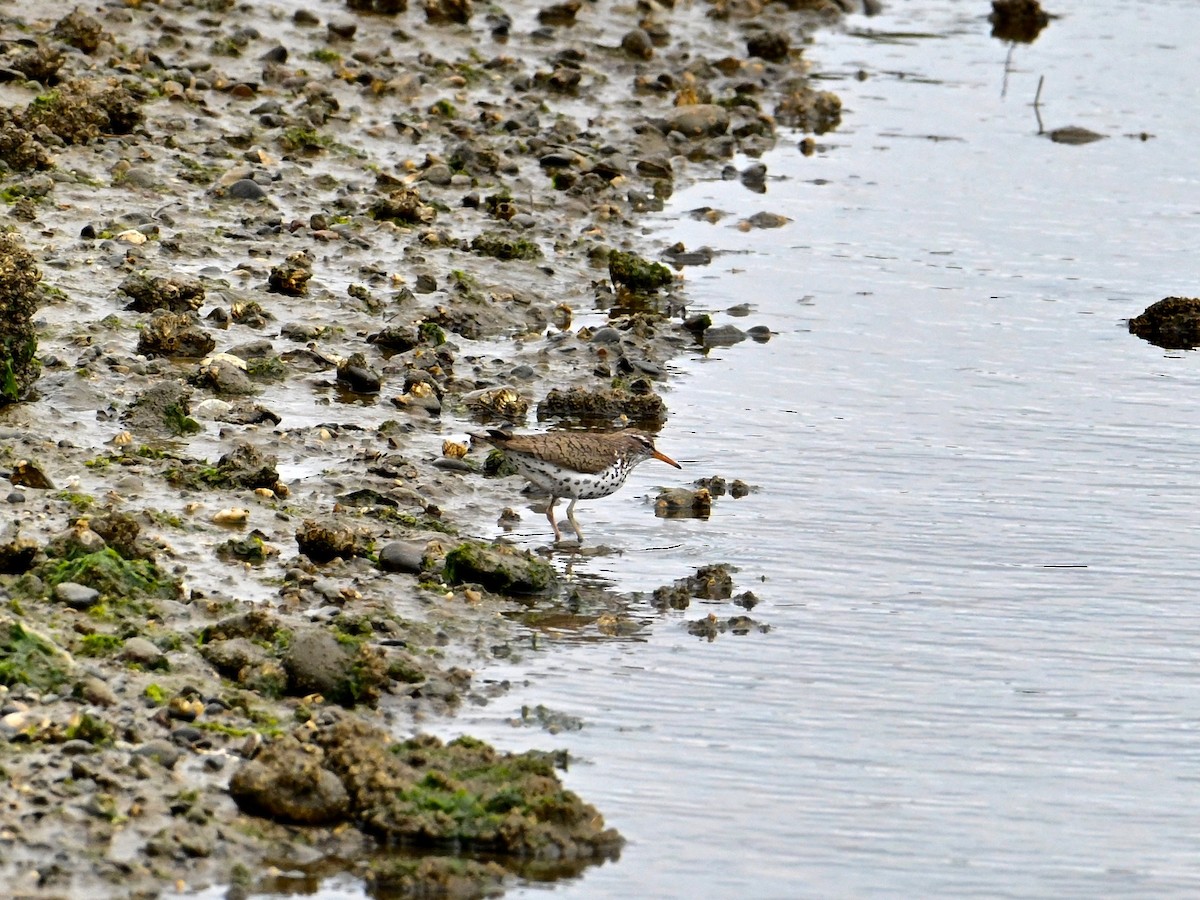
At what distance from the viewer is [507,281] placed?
640 inches

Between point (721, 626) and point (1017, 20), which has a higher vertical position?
point (721, 626)

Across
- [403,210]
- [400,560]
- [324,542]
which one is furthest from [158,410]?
[403,210]

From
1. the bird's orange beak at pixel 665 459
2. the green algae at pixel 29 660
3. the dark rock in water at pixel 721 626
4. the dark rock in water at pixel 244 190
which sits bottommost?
the bird's orange beak at pixel 665 459

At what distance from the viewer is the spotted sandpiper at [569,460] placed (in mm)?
11977

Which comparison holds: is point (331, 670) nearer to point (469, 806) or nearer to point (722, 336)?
point (469, 806)

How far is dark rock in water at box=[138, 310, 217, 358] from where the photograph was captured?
44.2 feet

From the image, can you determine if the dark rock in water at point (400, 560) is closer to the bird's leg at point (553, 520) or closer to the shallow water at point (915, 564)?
the shallow water at point (915, 564)

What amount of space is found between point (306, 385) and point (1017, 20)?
19005 millimetres

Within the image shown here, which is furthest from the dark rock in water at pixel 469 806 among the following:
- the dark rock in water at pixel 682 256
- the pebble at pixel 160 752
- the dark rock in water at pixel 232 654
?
the dark rock in water at pixel 682 256

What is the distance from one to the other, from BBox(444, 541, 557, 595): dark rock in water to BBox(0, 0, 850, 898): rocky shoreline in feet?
0.08

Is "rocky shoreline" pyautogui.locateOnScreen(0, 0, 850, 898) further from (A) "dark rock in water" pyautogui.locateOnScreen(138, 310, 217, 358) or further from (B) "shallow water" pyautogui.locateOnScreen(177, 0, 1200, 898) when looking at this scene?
(B) "shallow water" pyautogui.locateOnScreen(177, 0, 1200, 898)

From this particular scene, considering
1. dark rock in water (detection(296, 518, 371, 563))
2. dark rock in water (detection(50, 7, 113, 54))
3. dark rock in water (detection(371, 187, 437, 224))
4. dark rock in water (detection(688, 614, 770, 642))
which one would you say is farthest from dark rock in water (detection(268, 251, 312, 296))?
dark rock in water (detection(688, 614, 770, 642))

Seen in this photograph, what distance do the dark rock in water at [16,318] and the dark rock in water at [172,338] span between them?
1.25 metres

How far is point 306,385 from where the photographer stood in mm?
13742
